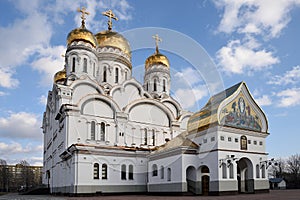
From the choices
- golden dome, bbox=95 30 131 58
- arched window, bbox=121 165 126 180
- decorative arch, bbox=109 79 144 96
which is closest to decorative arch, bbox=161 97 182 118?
decorative arch, bbox=109 79 144 96

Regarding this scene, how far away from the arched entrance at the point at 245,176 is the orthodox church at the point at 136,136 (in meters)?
0.07

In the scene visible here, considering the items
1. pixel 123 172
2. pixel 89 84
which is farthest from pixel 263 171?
pixel 89 84

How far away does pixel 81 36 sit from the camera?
100ft

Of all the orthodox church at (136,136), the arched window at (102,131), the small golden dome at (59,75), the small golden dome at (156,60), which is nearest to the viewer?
the orthodox church at (136,136)

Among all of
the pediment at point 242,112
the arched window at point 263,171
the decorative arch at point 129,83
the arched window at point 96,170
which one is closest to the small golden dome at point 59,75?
the decorative arch at point 129,83

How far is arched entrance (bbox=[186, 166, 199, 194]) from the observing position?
2175cm

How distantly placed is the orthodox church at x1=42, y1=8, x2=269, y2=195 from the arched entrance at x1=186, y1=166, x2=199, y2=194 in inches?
2.8

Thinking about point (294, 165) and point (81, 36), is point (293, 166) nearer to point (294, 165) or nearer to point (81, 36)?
point (294, 165)

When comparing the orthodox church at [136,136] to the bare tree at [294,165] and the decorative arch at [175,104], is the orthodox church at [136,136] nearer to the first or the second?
the decorative arch at [175,104]

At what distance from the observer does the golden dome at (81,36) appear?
30500 mm

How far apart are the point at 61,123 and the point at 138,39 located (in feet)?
50.0

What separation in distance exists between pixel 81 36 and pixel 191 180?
17.9m

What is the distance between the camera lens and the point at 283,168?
6844 centimetres

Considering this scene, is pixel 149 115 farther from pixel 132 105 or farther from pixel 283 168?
pixel 283 168
